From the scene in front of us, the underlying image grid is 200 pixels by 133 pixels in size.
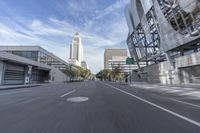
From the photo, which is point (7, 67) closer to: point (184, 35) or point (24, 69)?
point (24, 69)

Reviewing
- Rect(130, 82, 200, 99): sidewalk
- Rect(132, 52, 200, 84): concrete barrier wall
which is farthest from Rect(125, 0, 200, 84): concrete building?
Rect(130, 82, 200, 99): sidewalk

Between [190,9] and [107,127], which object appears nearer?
[107,127]

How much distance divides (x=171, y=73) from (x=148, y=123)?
3420 centimetres

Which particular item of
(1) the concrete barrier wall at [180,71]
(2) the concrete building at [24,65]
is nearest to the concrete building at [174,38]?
(1) the concrete barrier wall at [180,71]

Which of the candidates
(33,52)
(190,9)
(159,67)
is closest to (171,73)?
(159,67)

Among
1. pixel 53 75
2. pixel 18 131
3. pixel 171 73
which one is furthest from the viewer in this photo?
pixel 53 75

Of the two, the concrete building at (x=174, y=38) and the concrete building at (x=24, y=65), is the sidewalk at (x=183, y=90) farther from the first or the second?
the concrete building at (x=24, y=65)

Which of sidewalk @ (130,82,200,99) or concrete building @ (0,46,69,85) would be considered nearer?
sidewalk @ (130,82,200,99)

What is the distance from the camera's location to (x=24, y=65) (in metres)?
41.0

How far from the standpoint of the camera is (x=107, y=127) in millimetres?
4438

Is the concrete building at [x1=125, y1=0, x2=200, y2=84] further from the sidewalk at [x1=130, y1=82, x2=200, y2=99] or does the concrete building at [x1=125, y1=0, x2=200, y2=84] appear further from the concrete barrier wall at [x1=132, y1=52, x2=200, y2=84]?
the sidewalk at [x1=130, y1=82, x2=200, y2=99]

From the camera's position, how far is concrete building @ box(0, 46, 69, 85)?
107 feet

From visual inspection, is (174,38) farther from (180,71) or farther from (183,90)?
(183,90)

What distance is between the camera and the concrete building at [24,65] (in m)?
32.5
